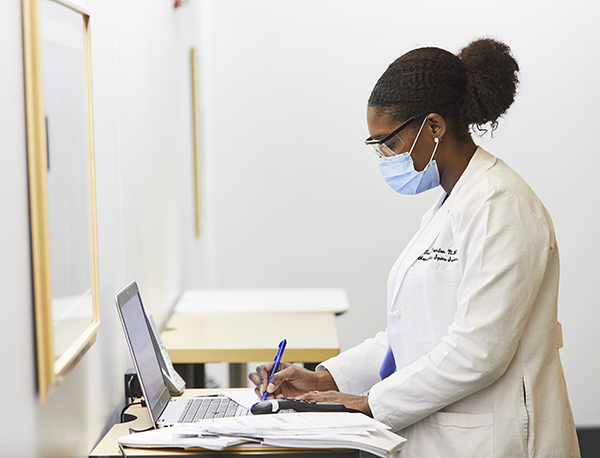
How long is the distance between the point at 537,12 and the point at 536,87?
406 mm

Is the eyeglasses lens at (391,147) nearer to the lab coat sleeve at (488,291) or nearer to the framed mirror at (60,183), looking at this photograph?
the lab coat sleeve at (488,291)

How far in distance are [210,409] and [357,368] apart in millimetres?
396

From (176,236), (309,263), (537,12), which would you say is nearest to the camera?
(176,236)

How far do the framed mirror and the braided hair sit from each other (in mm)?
656

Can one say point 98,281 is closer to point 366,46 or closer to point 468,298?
point 468,298

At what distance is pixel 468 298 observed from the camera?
123 centimetres

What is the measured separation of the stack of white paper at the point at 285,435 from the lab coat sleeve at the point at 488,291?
0.53 feet

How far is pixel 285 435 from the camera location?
1.18m

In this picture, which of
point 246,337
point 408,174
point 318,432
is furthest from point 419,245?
point 246,337

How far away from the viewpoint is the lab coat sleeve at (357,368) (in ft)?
5.43

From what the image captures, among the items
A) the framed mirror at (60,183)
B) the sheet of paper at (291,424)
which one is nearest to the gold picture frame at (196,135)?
the framed mirror at (60,183)

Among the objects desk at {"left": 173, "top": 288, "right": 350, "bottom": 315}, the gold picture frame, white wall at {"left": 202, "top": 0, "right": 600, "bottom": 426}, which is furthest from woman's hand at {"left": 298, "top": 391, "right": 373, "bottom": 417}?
white wall at {"left": 202, "top": 0, "right": 600, "bottom": 426}

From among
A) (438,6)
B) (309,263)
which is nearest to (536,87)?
(438,6)

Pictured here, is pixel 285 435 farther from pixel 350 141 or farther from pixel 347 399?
pixel 350 141
